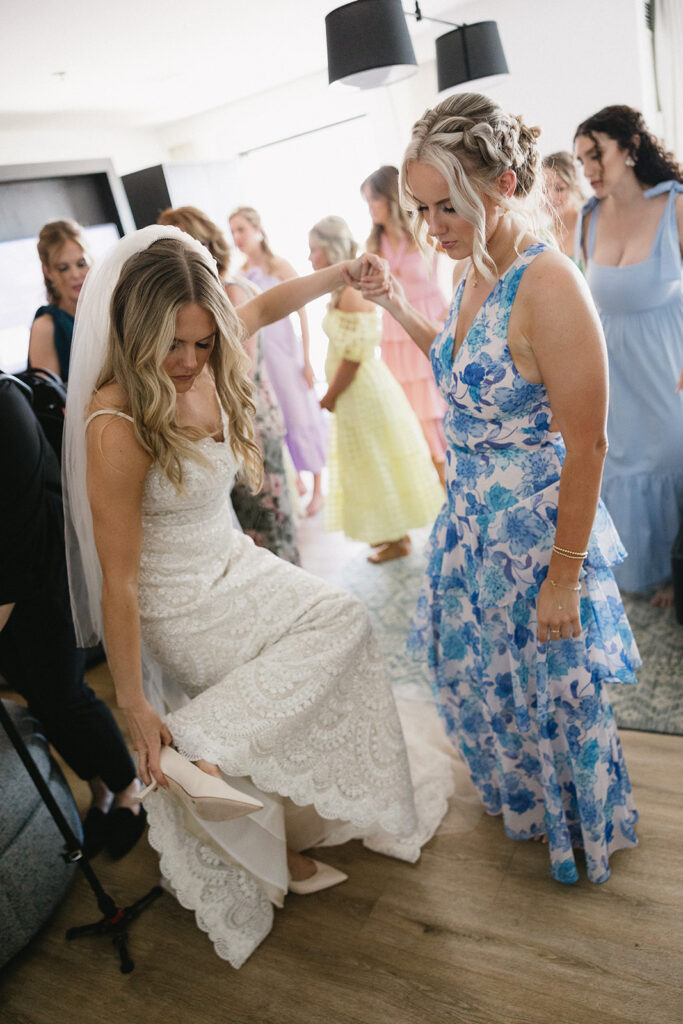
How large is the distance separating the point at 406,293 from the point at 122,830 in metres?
2.69

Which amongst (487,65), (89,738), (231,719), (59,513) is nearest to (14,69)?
(487,65)

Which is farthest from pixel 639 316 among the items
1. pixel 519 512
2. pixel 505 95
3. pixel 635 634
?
pixel 505 95

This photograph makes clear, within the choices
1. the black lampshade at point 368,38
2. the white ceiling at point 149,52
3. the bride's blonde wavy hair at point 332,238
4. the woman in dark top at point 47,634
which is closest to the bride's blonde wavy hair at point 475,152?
the woman in dark top at point 47,634

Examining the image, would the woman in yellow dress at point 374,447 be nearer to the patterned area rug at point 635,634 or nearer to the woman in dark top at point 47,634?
the patterned area rug at point 635,634

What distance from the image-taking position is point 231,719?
5.09 ft

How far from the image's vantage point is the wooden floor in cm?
150

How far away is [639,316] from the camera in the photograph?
8.61 feet

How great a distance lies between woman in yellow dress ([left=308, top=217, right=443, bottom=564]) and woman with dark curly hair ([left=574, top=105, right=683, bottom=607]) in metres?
0.97

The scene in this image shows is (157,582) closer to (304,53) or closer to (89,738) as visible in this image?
(89,738)

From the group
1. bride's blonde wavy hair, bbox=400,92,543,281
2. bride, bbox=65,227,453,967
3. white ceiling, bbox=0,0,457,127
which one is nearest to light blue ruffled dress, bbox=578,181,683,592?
bride, bbox=65,227,453,967

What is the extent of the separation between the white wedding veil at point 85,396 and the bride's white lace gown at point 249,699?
7.3 inches

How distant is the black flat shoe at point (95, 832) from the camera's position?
2180 millimetres

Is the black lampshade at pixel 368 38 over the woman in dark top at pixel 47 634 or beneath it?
over

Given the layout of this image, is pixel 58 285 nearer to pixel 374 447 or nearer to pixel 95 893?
pixel 374 447
